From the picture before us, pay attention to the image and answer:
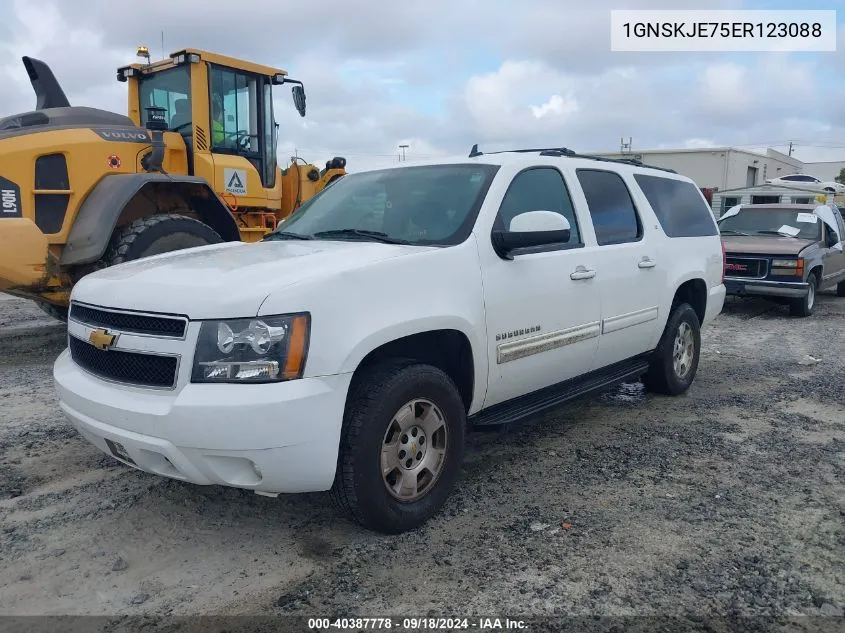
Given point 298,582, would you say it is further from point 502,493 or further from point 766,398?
point 766,398

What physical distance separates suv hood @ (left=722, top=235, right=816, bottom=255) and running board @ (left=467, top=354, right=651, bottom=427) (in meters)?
6.35

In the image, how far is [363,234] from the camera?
13.3 ft

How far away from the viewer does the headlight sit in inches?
114

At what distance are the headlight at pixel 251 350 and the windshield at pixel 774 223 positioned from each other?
1078cm

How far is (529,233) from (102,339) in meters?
2.18

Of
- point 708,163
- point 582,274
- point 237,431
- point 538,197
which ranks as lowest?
point 237,431

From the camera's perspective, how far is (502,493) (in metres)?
3.98

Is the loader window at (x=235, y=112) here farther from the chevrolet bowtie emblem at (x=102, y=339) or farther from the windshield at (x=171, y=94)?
the chevrolet bowtie emblem at (x=102, y=339)

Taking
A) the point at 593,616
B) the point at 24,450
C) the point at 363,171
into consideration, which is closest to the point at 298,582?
the point at 593,616

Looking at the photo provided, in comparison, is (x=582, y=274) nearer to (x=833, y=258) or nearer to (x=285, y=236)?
(x=285, y=236)

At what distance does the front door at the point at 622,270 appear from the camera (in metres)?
4.74

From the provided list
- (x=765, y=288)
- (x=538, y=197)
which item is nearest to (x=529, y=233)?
(x=538, y=197)

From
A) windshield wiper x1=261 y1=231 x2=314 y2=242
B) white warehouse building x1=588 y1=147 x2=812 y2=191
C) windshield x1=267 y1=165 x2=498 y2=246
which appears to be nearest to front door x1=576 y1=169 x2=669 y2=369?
windshield x1=267 y1=165 x2=498 y2=246

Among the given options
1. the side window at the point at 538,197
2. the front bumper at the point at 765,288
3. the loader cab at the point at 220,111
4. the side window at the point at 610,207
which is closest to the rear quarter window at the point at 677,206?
the side window at the point at 610,207
